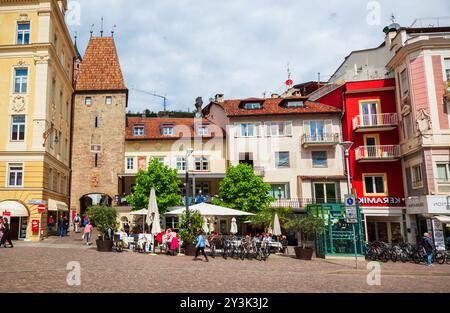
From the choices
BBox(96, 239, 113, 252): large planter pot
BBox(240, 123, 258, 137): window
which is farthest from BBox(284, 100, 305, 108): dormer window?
BBox(96, 239, 113, 252): large planter pot

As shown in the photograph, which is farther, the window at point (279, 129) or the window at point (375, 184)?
the window at point (279, 129)

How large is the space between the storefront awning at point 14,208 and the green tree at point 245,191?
1532cm

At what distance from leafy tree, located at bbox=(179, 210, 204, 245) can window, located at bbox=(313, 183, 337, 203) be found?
18071 millimetres

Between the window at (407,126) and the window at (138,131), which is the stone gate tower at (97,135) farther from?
the window at (407,126)

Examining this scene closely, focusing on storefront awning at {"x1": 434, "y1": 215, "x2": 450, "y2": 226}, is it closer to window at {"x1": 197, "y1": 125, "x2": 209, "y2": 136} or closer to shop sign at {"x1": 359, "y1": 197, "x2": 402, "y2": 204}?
shop sign at {"x1": 359, "y1": 197, "x2": 402, "y2": 204}

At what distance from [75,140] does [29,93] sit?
449 inches

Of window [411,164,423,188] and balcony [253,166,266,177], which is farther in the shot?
balcony [253,166,266,177]

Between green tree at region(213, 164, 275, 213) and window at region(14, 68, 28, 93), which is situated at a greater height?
window at region(14, 68, 28, 93)

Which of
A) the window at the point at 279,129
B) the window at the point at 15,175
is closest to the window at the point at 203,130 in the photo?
the window at the point at 279,129

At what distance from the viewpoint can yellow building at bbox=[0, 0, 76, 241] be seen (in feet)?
90.0

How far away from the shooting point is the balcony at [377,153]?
31.9 metres

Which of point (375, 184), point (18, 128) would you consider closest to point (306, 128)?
point (375, 184)

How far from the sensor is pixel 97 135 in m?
40.3

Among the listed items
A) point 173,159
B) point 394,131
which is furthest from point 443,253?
point 173,159
